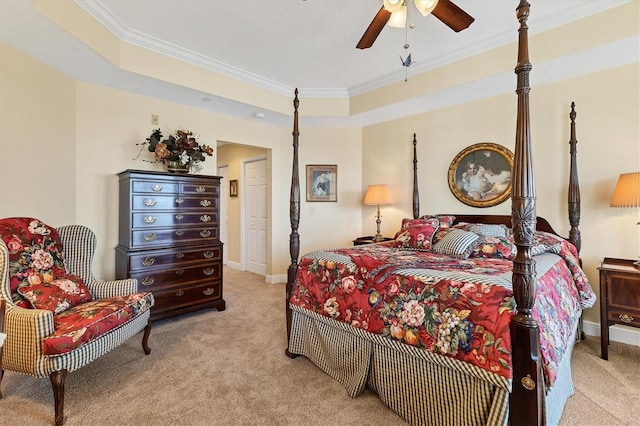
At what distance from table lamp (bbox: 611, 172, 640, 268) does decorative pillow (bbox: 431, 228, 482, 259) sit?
1.11 meters

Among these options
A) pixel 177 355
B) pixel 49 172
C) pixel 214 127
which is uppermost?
pixel 214 127

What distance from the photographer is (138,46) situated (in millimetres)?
2939

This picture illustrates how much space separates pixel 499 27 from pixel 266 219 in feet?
12.9

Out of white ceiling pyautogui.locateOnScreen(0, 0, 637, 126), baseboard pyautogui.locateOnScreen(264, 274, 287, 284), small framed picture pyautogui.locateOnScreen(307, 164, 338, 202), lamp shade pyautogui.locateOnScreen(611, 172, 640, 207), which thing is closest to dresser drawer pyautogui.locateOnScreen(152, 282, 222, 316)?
baseboard pyautogui.locateOnScreen(264, 274, 287, 284)

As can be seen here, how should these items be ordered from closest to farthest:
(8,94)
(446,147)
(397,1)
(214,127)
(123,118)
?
1. (397,1)
2. (8,94)
3. (123,118)
4. (446,147)
5. (214,127)

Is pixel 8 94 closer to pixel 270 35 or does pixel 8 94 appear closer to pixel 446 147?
pixel 270 35

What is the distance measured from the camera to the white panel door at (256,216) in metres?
5.23

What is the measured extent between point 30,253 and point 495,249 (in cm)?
352

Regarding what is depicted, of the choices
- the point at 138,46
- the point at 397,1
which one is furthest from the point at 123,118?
the point at 397,1

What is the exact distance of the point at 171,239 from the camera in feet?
10.7

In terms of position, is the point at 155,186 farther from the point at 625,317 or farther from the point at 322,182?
the point at 625,317

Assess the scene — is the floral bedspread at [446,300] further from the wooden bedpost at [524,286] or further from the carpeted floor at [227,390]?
the carpeted floor at [227,390]

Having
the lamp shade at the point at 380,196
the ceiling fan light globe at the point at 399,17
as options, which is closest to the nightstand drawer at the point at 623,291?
the lamp shade at the point at 380,196

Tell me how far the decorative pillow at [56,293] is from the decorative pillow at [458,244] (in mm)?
2894
